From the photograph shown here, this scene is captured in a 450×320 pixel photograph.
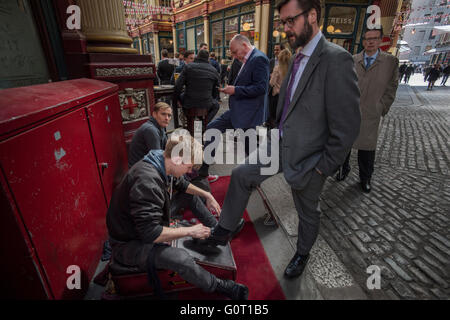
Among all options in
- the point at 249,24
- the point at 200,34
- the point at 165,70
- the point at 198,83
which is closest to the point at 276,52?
the point at 165,70

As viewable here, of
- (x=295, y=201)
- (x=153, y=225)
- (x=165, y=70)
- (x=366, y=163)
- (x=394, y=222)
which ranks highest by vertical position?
(x=165, y=70)

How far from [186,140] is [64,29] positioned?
2.45 meters

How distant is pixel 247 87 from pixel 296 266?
2.23 metres

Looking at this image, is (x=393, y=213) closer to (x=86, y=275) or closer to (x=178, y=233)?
(x=178, y=233)

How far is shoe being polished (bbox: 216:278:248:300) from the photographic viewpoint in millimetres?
1668

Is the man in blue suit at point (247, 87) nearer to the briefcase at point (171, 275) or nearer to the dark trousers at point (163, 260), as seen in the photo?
the briefcase at point (171, 275)

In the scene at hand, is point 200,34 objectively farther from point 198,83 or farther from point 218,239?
point 218,239

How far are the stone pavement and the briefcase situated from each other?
82cm

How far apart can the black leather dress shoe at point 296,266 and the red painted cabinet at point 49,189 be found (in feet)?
5.36

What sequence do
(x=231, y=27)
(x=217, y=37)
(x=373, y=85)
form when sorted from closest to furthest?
(x=373, y=85) < (x=231, y=27) < (x=217, y=37)

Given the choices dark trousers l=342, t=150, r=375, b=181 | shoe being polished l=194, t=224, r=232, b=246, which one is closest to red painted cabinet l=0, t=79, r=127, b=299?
shoe being polished l=194, t=224, r=232, b=246

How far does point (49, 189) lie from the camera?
1312 millimetres

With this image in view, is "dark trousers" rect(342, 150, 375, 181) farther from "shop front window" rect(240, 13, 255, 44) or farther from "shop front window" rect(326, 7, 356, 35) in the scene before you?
"shop front window" rect(240, 13, 255, 44)

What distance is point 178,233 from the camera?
154 cm
